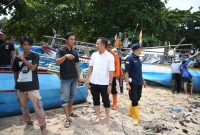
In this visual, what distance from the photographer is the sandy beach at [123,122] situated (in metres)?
6.30

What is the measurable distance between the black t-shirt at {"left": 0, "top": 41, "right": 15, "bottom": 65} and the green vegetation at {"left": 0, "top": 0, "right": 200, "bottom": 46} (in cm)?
1295

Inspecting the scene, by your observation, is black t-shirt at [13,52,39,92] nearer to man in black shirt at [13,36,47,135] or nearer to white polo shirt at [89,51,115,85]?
man in black shirt at [13,36,47,135]

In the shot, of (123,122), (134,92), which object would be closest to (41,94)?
(123,122)

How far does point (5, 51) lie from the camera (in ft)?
22.9

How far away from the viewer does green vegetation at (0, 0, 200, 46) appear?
21656 mm

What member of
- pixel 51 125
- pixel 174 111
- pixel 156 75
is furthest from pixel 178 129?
pixel 156 75

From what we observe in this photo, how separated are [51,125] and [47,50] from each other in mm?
5488

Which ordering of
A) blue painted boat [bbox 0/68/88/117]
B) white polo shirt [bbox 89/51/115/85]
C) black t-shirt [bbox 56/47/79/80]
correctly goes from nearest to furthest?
black t-shirt [bbox 56/47/79/80]
white polo shirt [bbox 89/51/115/85]
blue painted boat [bbox 0/68/88/117]

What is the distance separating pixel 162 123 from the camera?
7680 mm

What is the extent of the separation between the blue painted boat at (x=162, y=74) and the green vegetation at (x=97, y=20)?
25.5 ft

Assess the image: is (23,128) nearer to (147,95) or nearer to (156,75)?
(147,95)

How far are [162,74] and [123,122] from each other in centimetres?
776

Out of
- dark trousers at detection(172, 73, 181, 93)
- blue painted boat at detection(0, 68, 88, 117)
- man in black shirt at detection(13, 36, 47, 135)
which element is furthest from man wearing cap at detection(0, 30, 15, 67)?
dark trousers at detection(172, 73, 181, 93)

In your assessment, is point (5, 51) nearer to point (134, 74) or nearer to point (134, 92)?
point (134, 74)
